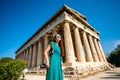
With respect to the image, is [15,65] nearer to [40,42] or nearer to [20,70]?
[20,70]

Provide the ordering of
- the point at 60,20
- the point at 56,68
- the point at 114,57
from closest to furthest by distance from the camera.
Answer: the point at 56,68
the point at 60,20
the point at 114,57

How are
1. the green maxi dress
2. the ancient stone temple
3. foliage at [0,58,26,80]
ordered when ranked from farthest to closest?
the ancient stone temple < foliage at [0,58,26,80] < the green maxi dress

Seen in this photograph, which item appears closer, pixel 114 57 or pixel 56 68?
pixel 56 68

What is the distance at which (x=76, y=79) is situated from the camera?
12547 mm

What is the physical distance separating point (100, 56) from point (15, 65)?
2283 cm

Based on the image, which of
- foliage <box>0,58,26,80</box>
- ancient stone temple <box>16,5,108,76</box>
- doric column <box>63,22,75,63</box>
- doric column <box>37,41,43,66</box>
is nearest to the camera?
foliage <box>0,58,26,80</box>

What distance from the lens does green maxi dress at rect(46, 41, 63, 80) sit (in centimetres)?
403

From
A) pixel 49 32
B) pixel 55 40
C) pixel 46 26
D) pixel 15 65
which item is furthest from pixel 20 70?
pixel 46 26

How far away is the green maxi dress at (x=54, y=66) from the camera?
403 centimetres

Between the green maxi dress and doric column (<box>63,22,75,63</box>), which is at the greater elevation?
doric column (<box>63,22,75,63</box>)

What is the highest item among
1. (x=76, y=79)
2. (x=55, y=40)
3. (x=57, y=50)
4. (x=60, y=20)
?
(x=60, y=20)

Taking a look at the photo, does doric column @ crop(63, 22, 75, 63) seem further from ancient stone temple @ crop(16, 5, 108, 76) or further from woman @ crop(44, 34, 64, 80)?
woman @ crop(44, 34, 64, 80)

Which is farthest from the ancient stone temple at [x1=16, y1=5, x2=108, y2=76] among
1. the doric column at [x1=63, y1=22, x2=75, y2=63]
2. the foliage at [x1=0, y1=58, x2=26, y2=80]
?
the foliage at [x1=0, y1=58, x2=26, y2=80]

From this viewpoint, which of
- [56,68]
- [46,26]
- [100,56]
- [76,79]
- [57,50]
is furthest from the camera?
[100,56]
